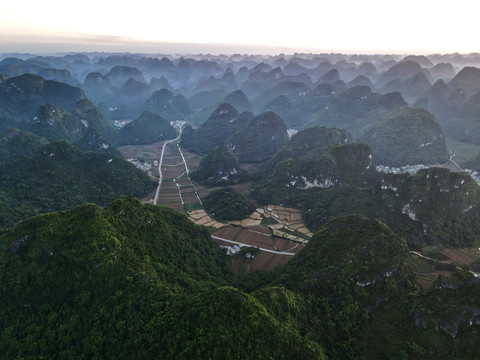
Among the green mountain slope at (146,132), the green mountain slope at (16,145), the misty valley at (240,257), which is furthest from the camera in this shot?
the green mountain slope at (146,132)

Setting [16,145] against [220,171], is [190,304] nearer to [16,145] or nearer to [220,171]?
[220,171]

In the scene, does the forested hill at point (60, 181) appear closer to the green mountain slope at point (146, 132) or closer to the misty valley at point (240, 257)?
the misty valley at point (240, 257)

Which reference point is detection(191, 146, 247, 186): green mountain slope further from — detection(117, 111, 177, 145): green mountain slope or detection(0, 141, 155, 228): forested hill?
detection(117, 111, 177, 145): green mountain slope

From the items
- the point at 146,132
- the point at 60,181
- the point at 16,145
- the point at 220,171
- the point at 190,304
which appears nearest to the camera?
the point at 190,304

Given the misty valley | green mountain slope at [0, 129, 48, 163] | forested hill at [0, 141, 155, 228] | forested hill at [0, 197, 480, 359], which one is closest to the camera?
forested hill at [0, 197, 480, 359]

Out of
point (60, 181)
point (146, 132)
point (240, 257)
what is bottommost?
point (240, 257)

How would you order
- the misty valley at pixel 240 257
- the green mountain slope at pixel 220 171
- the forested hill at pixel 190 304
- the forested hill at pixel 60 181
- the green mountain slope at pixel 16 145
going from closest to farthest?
the forested hill at pixel 190 304 → the misty valley at pixel 240 257 → the forested hill at pixel 60 181 → the green mountain slope at pixel 16 145 → the green mountain slope at pixel 220 171

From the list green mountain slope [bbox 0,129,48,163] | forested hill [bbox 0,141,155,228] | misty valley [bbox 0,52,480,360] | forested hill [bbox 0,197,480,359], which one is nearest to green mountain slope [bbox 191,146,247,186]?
misty valley [bbox 0,52,480,360]

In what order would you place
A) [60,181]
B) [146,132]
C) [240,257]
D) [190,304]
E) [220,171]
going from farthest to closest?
[146,132], [220,171], [60,181], [240,257], [190,304]

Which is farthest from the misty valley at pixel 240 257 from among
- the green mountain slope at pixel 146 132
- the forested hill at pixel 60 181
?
the green mountain slope at pixel 146 132

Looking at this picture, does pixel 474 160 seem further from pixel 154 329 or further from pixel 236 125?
pixel 154 329

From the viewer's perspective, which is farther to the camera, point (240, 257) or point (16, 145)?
point (16, 145)

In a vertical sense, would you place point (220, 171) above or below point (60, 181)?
below

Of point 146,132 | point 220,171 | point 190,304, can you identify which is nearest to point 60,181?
point 220,171
